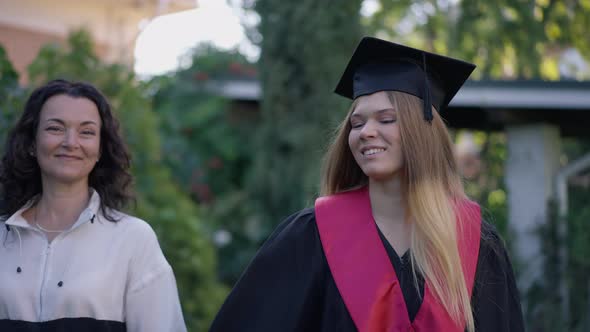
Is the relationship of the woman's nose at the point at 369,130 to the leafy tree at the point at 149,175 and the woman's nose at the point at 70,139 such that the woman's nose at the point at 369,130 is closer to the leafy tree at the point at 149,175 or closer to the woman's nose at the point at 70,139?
the woman's nose at the point at 70,139

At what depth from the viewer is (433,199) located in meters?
2.99

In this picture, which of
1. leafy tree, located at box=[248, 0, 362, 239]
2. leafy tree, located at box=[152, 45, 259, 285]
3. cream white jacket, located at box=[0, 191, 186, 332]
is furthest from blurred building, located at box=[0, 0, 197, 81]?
cream white jacket, located at box=[0, 191, 186, 332]

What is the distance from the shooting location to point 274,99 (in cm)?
813

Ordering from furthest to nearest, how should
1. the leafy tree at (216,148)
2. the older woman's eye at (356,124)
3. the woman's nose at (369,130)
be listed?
the leafy tree at (216,148), the older woman's eye at (356,124), the woman's nose at (369,130)

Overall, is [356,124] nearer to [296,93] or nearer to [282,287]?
[282,287]

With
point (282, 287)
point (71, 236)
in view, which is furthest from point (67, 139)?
point (282, 287)

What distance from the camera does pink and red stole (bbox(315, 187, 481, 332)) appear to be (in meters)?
2.81

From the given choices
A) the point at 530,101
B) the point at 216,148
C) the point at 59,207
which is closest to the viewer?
the point at 59,207

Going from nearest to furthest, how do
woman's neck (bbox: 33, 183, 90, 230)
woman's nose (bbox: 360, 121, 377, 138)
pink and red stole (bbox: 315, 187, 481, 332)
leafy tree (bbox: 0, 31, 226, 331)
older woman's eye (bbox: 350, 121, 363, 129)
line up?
pink and red stole (bbox: 315, 187, 481, 332)
woman's nose (bbox: 360, 121, 377, 138)
older woman's eye (bbox: 350, 121, 363, 129)
woman's neck (bbox: 33, 183, 90, 230)
leafy tree (bbox: 0, 31, 226, 331)

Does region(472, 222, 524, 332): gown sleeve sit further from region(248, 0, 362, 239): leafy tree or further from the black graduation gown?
region(248, 0, 362, 239): leafy tree

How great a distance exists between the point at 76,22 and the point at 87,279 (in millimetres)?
6032

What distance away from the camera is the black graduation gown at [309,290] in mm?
2908

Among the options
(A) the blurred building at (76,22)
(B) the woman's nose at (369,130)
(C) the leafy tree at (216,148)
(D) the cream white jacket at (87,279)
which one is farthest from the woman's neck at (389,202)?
(C) the leafy tree at (216,148)

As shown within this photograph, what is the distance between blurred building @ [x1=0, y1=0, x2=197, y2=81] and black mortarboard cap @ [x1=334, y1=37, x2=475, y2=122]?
4.84 metres
